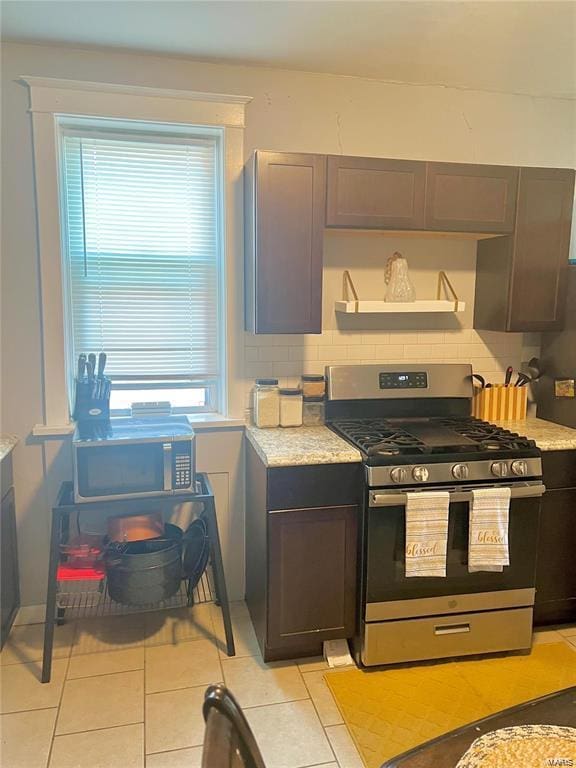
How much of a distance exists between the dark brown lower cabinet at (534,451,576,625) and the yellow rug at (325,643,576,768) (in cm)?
17

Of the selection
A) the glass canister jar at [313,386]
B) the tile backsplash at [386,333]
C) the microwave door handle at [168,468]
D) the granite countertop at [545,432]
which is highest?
the tile backsplash at [386,333]

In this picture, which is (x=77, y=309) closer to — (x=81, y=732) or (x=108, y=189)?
(x=108, y=189)

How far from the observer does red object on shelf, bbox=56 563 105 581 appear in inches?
92.9

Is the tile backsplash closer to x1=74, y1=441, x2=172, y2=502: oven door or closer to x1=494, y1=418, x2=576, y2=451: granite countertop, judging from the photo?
x1=494, y1=418, x2=576, y2=451: granite countertop

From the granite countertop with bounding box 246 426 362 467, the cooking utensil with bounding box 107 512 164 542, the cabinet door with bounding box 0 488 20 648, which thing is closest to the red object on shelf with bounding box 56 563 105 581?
the cooking utensil with bounding box 107 512 164 542

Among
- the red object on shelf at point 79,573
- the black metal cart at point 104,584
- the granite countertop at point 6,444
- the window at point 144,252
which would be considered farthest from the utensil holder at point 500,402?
the granite countertop at point 6,444

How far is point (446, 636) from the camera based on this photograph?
7.93 ft

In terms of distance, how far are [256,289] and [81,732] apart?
181 cm

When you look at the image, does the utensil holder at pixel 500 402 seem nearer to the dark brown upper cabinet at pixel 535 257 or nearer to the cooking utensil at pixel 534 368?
the cooking utensil at pixel 534 368

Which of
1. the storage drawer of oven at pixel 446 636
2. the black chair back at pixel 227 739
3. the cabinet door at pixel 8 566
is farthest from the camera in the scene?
the cabinet door at pixel 8 566

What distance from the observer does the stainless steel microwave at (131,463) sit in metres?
2.28

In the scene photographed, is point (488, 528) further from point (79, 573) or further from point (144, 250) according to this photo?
point (144, 250)

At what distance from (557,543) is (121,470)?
194 centimetres

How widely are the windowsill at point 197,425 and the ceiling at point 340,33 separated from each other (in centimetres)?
164
